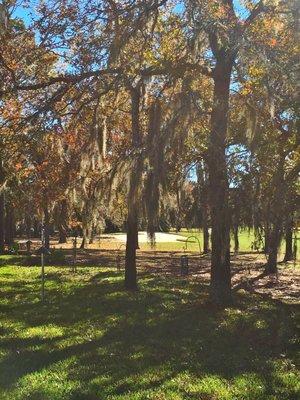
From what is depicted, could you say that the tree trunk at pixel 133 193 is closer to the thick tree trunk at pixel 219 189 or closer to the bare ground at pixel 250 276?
the thick tree trunk at pixel 219 189

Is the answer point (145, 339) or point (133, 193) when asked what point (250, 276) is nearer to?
point (133, 193)

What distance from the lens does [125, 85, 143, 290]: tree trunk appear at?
1066cm

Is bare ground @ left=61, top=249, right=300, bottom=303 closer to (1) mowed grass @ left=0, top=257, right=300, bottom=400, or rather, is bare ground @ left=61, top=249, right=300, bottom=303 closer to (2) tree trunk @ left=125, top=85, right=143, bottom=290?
(1) mowed grass @ left=0, top=257, right=300, bottom=400

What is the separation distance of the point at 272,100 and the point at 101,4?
454 centimetres

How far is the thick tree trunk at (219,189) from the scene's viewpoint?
10180 mm

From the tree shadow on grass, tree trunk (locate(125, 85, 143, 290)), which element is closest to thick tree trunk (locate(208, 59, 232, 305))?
the tree shadow on grass

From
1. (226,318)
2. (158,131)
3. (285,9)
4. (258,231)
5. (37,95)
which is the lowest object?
(226,318)

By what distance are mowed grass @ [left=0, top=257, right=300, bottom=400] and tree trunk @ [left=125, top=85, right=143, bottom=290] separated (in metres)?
0.54

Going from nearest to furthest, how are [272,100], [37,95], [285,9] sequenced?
[272,100] < [285,9] < [37,95]

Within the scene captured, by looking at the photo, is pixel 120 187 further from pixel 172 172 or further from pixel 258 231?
pixel 258 231

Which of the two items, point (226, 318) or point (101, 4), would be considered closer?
point (226, 318)

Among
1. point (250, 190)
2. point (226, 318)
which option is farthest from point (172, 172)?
point (226, 318)

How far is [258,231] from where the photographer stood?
Answer: 10.1 metres

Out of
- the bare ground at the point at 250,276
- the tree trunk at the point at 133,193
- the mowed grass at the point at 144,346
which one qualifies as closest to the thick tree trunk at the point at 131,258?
the tree trunk at the point at 133,193
